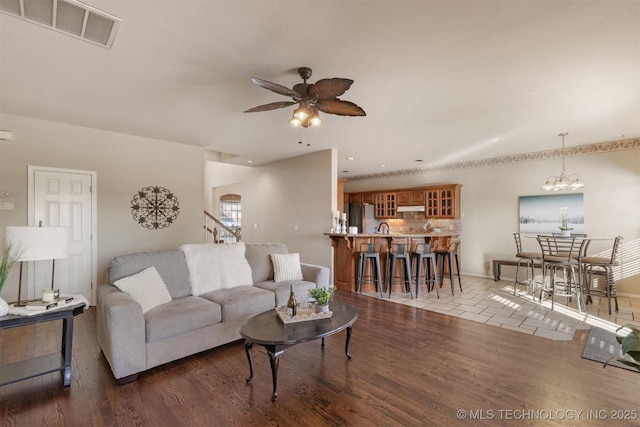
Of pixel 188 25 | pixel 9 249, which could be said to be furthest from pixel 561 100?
pixel 9 249

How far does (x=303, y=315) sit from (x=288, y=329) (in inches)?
9.9

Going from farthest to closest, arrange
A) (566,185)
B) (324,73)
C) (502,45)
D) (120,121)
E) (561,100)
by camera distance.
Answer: (566,185)
(120,121)
(561,100)
(324,73)
(502,45)

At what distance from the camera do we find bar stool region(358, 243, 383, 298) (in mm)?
5066

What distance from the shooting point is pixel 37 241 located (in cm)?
223

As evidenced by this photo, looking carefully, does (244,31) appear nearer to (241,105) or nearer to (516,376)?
(241,105)

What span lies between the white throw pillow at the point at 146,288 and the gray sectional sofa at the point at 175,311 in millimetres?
61

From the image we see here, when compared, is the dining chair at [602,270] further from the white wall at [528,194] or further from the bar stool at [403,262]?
the bar stool at [403,262]

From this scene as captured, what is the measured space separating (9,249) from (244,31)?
2.36m

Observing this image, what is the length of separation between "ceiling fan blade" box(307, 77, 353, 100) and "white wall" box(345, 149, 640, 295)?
5.52 m

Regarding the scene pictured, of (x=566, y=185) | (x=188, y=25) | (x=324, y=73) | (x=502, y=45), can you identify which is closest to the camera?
(x=188, y=25)

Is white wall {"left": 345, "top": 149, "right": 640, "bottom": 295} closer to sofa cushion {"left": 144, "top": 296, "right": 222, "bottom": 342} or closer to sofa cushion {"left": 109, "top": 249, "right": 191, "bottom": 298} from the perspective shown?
sofa cushion {"left": 144, "top": 296, "right": 222, "bottom": 342}

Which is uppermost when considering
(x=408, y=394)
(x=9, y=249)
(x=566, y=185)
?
(x=566, y=185)

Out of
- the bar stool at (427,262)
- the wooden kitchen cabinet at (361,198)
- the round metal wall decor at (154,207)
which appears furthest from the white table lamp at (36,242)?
the wooden kitchen cabinet at (361,198)

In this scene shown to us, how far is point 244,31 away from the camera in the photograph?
6.97ft
